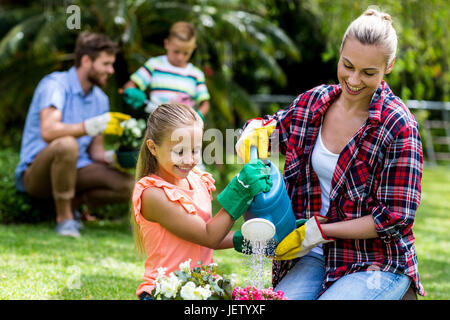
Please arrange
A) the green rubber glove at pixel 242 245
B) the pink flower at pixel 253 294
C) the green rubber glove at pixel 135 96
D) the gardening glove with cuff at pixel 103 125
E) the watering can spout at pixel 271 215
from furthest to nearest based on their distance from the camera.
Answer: the green rubber glove at pixel 135 96 < the gardening glove with cuff at pixel 103 125 < the green rubber glove at pixel 242 245 < the watering can spout at pixel 271 215 < the pink flower at pixel 253 294

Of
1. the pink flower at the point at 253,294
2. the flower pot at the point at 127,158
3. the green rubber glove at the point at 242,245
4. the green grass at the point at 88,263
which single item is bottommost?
the green grass at the point at 88,263

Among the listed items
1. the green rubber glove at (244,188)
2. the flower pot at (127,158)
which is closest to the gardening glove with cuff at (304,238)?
the green rubber glove at (244,188)

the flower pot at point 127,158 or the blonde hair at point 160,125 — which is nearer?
the blonde hair at point 160,125

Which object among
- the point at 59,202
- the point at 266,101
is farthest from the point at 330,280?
the point at 266,101

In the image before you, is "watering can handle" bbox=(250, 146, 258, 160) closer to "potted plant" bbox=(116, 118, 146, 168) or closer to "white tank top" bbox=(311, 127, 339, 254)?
"white tank top" bbox=(311, 127, 339, 254)

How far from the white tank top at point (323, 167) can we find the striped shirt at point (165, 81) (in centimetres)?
242

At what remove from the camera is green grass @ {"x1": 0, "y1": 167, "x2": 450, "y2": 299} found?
124 inches

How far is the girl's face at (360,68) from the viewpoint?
7.53 ft

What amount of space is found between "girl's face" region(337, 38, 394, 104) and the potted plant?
2295 millimetres

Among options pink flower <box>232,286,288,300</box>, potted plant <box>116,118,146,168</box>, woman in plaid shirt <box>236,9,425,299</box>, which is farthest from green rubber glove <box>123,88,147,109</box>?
pink flower <box>232,286,288,300</box>

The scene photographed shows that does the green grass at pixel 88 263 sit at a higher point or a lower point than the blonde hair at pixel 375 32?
lower

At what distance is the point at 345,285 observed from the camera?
2.28 meters

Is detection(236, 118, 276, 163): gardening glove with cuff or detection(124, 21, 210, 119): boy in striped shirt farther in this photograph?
detection(124, 21, 210, 119): boy in striped shirt

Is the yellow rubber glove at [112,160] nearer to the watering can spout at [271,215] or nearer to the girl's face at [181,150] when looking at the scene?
the girl's face at [181,150]
